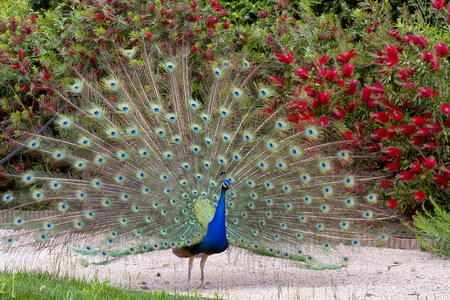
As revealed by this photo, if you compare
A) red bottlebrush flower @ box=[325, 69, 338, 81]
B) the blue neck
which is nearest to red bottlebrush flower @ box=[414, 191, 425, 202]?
red bottlebrush flower @ box=[325, 69, 338, 81]

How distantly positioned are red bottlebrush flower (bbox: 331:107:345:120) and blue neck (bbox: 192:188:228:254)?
2604 millimetres

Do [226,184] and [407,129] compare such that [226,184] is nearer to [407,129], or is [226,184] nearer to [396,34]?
[407,129]

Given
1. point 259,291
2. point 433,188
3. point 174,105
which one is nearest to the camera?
point 259,291

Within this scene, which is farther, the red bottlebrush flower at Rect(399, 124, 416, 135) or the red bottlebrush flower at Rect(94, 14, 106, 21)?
the red bottlebrush flower at Rect(94, 14, 106, 21)

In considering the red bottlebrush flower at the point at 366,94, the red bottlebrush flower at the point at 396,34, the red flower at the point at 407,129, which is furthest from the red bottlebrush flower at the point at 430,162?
the red bottlebrush flower at the point at 396,34

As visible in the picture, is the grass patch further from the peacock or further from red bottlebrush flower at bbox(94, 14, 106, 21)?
red bottlebrush flower at bbox(94, 14, 106, 21)

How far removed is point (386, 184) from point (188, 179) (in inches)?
107

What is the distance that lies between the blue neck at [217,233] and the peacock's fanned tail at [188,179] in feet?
0.31

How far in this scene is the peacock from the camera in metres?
5.44

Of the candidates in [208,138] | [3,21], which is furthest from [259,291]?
[3,21]

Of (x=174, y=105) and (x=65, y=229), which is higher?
(x=174, y=105)

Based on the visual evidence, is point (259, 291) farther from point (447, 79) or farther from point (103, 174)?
point (447, 79)

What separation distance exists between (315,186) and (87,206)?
2.11 metres

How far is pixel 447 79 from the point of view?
6.76 m
